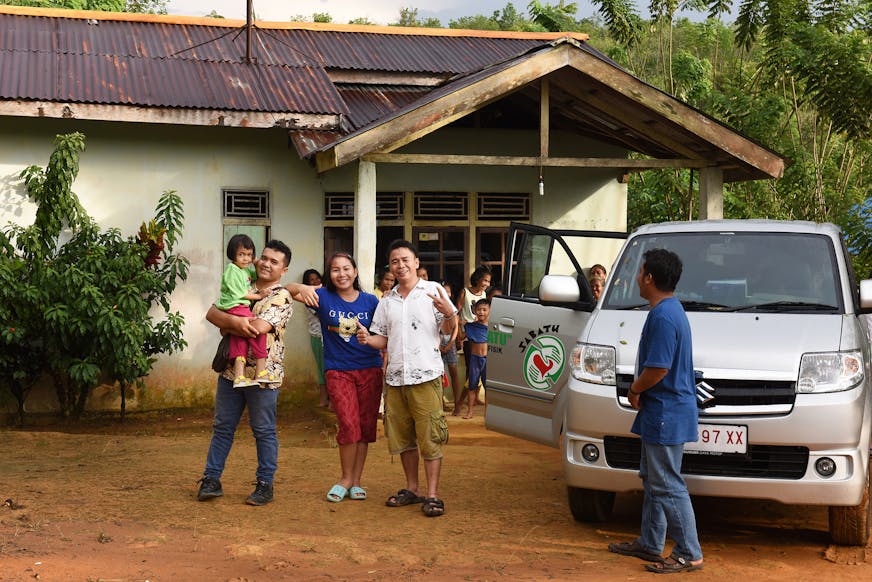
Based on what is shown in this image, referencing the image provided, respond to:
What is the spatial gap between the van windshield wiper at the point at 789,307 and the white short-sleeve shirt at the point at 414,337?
1877 millimetres

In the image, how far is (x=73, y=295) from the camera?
10406mm

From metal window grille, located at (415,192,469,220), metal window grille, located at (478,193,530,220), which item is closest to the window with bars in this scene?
metal window grille, located at (415,192,469,220)

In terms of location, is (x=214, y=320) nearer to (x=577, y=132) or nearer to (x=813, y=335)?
(x=813, y=335)

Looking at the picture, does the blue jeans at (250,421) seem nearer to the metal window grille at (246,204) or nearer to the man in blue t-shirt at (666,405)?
the man in blue t-shirt at (666,405)

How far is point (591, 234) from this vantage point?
24.7 ft

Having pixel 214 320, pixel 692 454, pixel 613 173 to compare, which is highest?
pixel 613 173

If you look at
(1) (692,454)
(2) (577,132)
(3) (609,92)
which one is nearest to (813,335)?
(1) (692,454)

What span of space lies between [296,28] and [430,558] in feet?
32.2

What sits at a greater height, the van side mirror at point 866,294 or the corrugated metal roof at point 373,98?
the corrugated metal roof at point 373,98

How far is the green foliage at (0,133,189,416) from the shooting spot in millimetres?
10359

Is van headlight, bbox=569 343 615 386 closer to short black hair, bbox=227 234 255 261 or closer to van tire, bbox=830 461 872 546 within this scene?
van tire, bbox=830 461 872 546

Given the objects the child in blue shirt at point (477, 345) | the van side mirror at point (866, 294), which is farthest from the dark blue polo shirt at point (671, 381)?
the child in blue shirt at point (477, 345)

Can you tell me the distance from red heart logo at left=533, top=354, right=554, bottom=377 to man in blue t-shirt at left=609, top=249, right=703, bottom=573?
55.3 inches

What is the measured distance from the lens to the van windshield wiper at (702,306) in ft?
21.5
